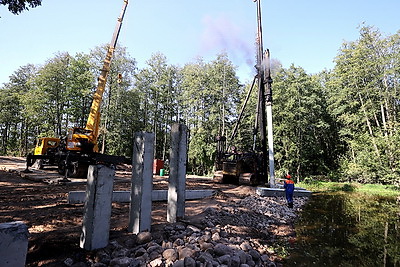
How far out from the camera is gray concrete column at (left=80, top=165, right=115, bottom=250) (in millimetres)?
3598

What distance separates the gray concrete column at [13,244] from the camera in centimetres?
241

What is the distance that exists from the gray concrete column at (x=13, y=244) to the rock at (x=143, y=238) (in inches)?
70.6

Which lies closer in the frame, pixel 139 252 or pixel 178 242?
pixel 139 252

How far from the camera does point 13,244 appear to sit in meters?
2.46

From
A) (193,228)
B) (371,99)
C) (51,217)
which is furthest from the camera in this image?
(371,99)

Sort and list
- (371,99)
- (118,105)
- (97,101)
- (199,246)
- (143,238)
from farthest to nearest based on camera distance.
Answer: (118,105), (371,99), (97,101), (199,246), (143,238)

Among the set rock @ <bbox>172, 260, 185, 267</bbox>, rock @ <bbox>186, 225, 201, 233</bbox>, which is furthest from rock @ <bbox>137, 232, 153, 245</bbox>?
rock @ <bbox>186, 225, 201, 233</bbox>

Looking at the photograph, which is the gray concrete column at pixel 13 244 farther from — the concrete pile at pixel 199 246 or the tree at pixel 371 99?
the tree at pixel 371 99

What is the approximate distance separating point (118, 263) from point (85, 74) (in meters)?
28.2

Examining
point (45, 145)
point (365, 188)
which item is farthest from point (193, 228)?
point (365, 188)

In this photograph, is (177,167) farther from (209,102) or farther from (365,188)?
(209,102)

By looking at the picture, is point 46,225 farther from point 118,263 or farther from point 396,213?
point 396,213

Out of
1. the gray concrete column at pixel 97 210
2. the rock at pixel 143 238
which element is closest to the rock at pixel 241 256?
the rock at pixel 143 238

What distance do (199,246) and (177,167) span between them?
1.83 m
